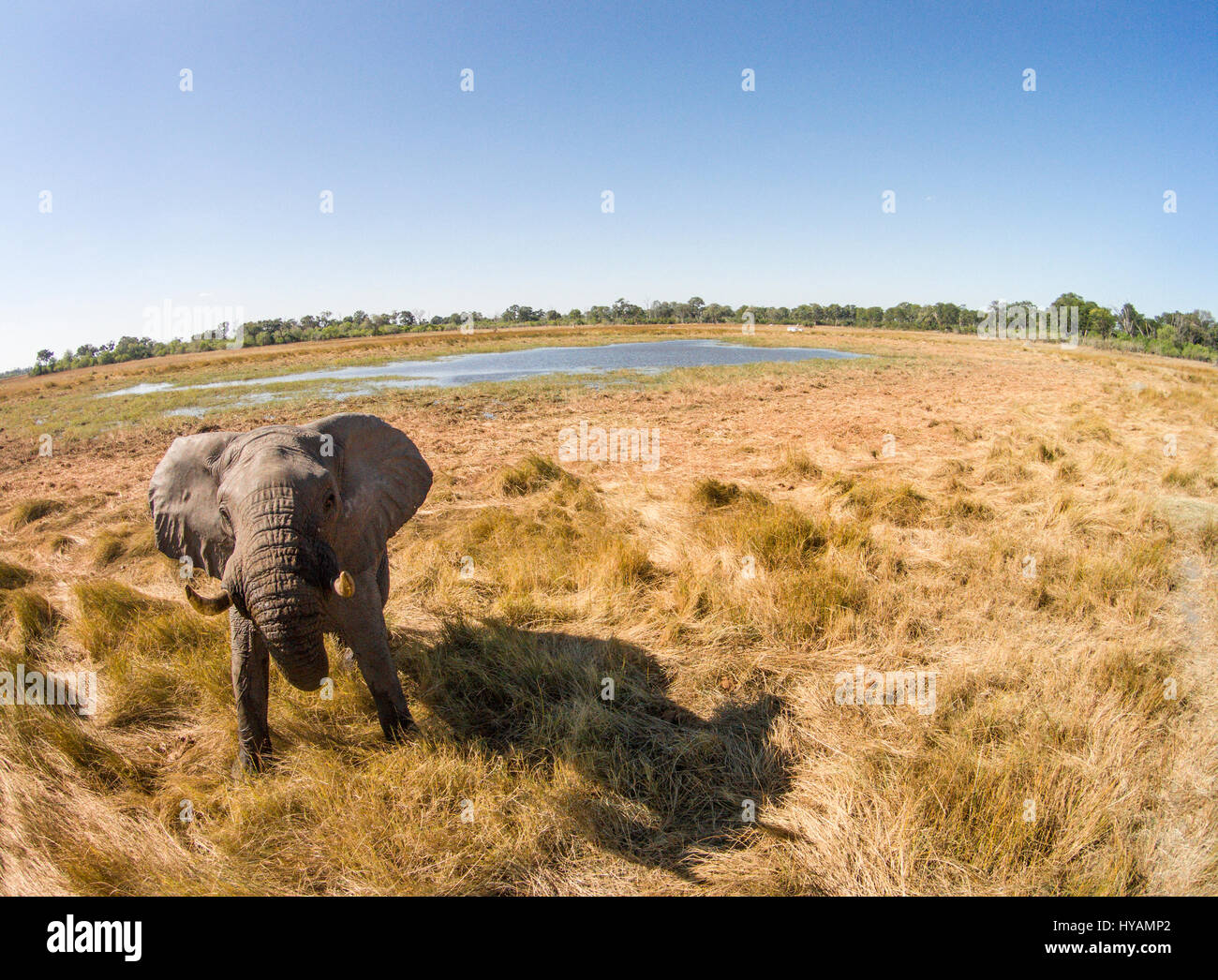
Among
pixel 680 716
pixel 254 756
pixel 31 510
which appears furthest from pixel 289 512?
pixel 31 510

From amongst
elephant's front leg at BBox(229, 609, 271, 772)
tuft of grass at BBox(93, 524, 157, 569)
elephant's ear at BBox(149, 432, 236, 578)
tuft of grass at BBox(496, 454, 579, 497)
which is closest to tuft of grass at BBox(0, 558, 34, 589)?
tuft of grass at BBox(93, 524, 157, 569)

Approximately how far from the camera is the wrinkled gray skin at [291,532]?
255 cm

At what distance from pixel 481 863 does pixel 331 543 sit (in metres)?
1.87

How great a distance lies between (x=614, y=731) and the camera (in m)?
3.75

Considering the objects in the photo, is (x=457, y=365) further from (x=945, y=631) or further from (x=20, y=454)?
(x=945, y=631)

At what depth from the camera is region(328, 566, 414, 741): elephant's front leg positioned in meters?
3.37

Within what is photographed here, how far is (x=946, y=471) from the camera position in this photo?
10.4 metres

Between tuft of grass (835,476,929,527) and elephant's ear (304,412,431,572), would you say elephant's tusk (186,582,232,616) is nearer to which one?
elephant's ear (304,412,431,572)

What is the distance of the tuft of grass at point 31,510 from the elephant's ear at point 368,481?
9389mm

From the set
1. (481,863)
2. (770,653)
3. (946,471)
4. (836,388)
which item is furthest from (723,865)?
(836,388)

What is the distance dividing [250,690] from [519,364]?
3308cm
